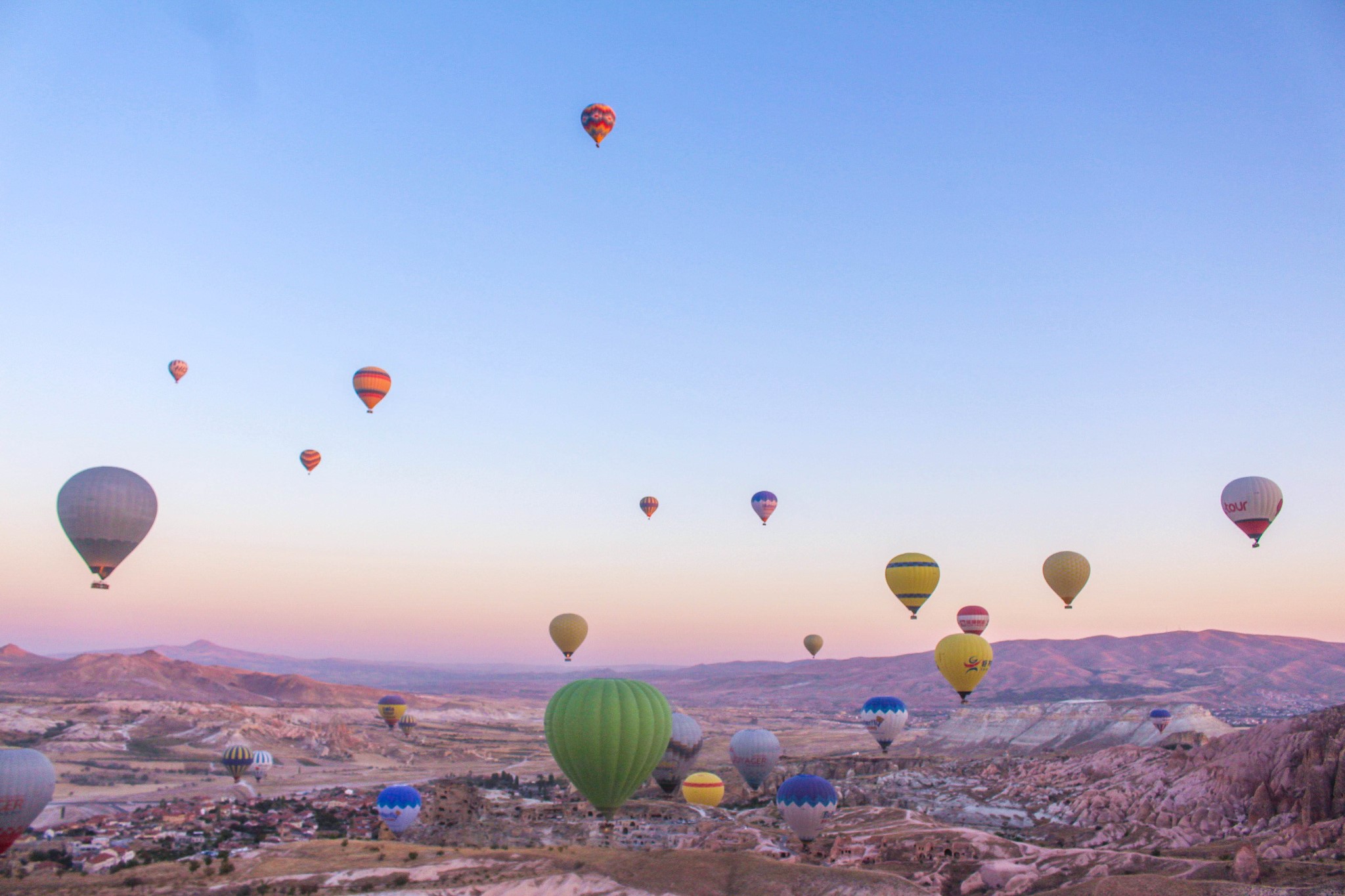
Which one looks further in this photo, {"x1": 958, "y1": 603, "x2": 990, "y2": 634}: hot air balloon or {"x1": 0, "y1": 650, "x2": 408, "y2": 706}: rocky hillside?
{"x1": 0, "y1": 650, "x2": 408, "y2": 706}: rocky hillside

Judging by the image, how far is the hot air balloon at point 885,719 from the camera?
206 feet

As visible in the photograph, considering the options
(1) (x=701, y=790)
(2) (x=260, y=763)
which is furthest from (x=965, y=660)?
(2) (x=260, y=763)

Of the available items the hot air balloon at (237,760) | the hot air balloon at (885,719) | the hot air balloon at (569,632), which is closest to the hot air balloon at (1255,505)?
the hot air balloon at (885,719)

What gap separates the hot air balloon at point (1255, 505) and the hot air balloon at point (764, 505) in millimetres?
28644

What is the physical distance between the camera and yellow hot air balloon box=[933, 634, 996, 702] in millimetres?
50875

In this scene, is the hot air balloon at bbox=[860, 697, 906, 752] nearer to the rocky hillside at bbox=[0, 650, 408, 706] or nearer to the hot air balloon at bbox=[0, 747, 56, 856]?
the hot air balloon at bbox=[0, 747, 56, 856]

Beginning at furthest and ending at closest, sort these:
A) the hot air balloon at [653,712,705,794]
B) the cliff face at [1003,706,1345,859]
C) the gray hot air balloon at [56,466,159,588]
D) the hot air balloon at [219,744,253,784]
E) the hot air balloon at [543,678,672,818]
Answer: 1. the hot air balloon at [219,744,253,784]
2. the hot air balloon at [653,712,705,794]
3. the cliff face at [1003,706,1345,859]
4. the gray hot air balloon at [56,466,159,588]
5. the hot air balloon at [543,678,672,818]

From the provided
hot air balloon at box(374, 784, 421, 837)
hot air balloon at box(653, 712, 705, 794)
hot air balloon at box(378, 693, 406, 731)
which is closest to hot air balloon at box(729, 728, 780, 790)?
hot air balloon at box(653, 712, 705, 794)

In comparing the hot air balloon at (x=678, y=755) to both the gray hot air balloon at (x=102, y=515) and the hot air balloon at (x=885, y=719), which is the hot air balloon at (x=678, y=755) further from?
the gray hot air balloon at (x=102, y=515)

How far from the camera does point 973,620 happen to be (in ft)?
185

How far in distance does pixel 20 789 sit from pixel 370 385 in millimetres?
26346

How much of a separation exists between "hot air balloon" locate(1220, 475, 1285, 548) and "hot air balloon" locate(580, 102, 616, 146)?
3800cm

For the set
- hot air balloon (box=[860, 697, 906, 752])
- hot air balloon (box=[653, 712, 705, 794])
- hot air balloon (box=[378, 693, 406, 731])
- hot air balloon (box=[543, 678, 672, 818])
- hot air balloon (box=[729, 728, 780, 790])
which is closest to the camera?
hot air balloon (box=[543, 678, 672, 818])

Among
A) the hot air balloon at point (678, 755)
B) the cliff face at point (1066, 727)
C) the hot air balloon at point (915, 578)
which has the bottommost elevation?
the cliff face at point (1066, 727)
